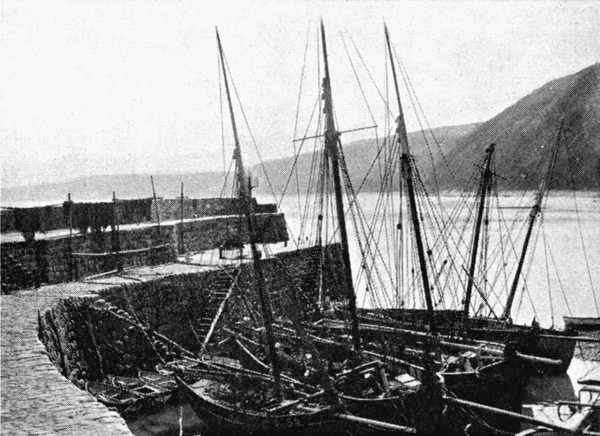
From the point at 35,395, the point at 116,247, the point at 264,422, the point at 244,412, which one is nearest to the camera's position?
the point at 35,395

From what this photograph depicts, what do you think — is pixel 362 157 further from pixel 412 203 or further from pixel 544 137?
pixel 412 203

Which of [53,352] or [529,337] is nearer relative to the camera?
[53,352]

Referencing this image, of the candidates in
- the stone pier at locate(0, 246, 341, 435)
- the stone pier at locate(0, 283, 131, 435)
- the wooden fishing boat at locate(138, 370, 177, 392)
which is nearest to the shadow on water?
the wooden fishing boat at locate(138, 370, 177, 392)

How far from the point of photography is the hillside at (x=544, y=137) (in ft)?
310

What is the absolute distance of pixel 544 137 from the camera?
372 feet

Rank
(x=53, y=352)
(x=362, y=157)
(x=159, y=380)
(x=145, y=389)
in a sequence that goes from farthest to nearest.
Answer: (x=362, y=157) < (x=159, y=380) < (x=145, y=389) < (x=53, y=352)

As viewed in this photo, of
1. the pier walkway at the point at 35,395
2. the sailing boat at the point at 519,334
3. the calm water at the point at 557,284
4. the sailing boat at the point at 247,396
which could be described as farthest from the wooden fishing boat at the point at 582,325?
the pier walkway at the point at 35,395

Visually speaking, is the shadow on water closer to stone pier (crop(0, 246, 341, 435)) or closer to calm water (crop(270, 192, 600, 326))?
stone pier (crop(0, 246, 341, 435))

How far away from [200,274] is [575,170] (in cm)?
8874

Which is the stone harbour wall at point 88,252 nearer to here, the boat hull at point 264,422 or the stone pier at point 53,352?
the stone pier at point 53,352

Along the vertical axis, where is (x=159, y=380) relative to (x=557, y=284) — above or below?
above

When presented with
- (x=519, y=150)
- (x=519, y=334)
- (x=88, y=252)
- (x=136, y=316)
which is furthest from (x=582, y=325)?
(x=519, y=150)

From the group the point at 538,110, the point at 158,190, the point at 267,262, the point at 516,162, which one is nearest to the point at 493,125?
the point at 538,110

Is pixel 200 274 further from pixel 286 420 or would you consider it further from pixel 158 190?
pixel 158 190
